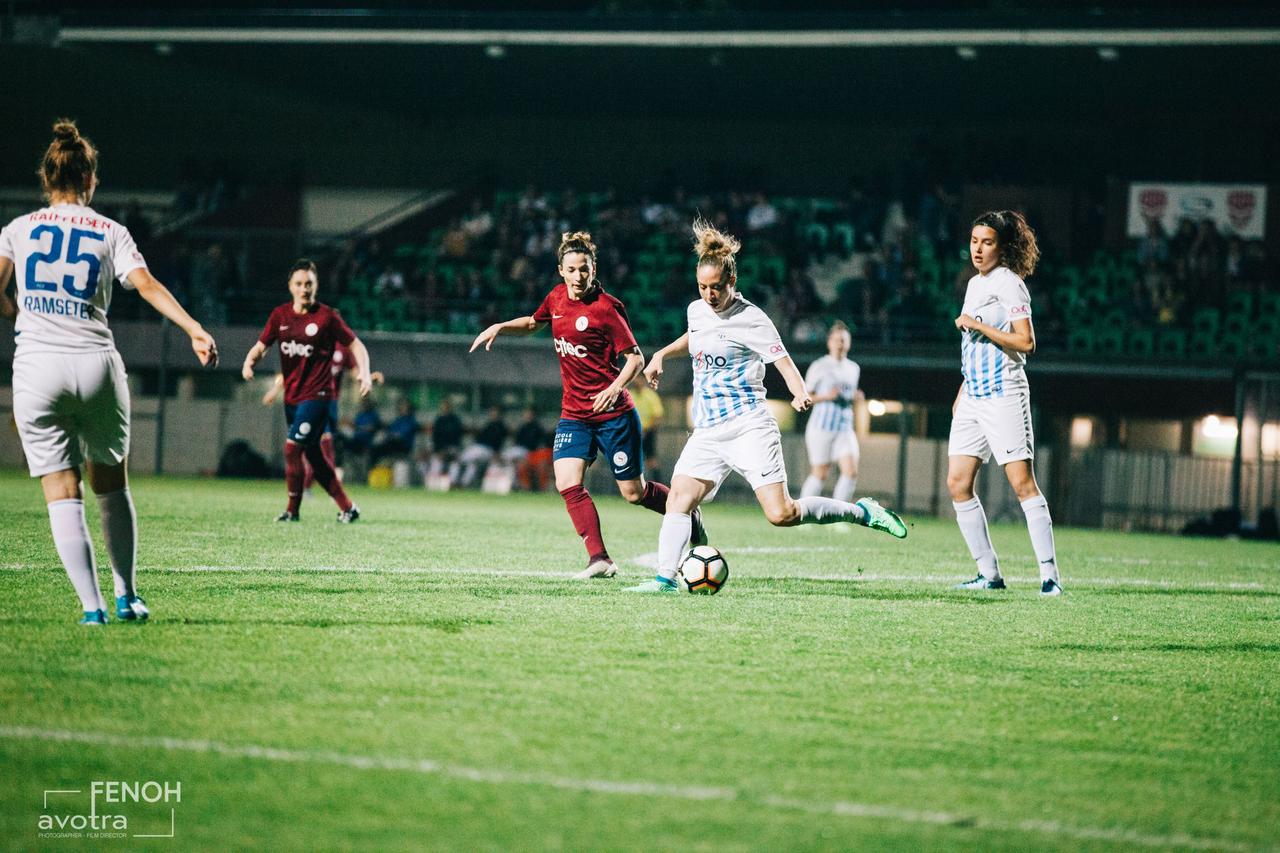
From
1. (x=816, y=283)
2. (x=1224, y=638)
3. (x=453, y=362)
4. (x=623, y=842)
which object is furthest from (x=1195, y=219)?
(x=623, y=842)

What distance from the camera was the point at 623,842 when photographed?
3637mm

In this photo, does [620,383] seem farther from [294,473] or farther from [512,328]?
[294,473]

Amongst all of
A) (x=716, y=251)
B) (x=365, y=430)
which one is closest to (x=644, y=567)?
(x=716, y=251)

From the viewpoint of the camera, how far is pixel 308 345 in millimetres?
14070

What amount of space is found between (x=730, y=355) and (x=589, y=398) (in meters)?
1.34

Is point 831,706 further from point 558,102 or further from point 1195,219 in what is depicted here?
point 558,102


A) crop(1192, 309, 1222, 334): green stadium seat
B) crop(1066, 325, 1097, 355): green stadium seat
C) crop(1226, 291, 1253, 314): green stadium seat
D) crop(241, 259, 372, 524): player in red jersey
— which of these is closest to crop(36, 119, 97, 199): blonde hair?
crop(241, 259, 372, 524): player in red jersey

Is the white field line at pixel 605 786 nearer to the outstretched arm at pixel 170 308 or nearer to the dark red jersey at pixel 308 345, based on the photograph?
the outstretched arm at pixel 170 308

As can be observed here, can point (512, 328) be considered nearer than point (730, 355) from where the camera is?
No

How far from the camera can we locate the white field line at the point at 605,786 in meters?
3.85

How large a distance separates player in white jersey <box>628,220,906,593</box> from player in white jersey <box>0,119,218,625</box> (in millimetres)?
3183

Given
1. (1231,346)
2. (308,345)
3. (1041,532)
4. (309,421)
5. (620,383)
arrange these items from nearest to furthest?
(620,383) → (1041,532) → (309,421) → (308,345) → (1231,346)

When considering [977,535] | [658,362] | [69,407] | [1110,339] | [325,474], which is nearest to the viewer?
[69,407]

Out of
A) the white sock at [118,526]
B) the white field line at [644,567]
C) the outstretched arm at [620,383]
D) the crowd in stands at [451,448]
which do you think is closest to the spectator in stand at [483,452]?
the crowd in stands at [451,448]
